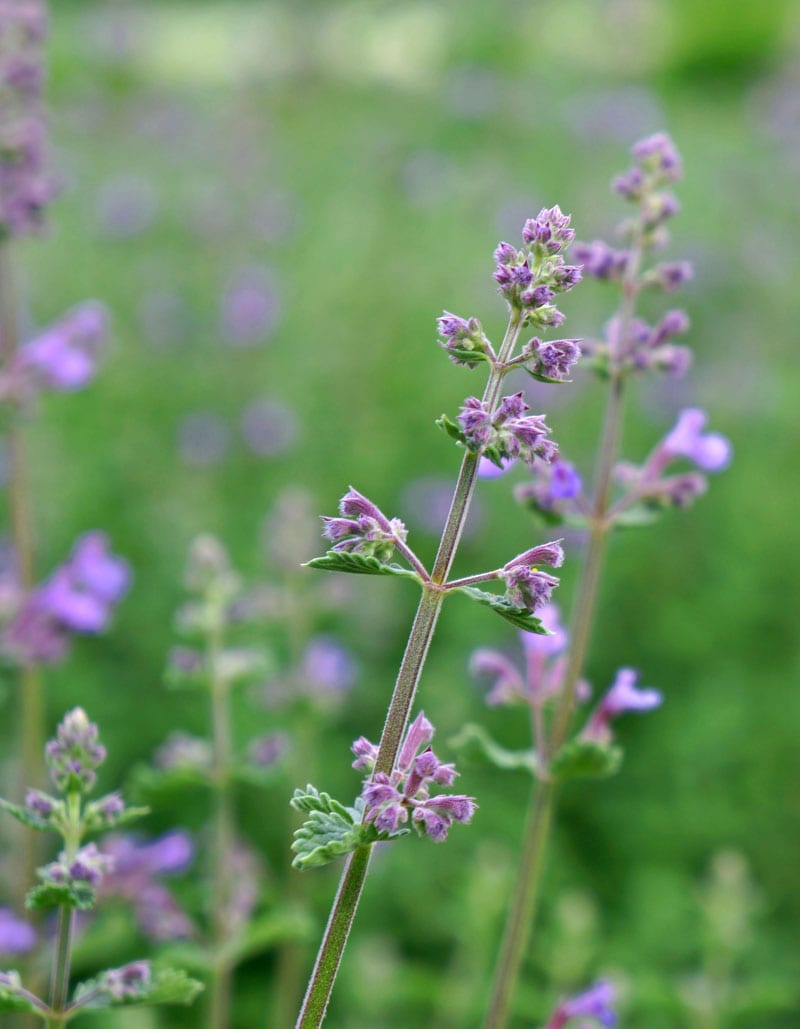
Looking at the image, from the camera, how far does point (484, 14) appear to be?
25.7 meters

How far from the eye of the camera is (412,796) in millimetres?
1964

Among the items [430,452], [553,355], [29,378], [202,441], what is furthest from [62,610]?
[430,452]

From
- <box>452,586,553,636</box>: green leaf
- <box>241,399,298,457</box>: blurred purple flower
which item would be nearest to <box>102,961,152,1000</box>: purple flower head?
<box>452,586,553,636</box>: green leaf

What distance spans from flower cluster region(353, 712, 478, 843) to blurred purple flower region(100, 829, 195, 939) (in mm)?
1655

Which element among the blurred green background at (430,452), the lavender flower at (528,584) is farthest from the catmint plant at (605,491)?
the blurred green background at (430,452)

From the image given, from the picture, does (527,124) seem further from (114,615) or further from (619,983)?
(619,983)

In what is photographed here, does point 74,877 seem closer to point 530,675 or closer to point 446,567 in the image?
point 446,567

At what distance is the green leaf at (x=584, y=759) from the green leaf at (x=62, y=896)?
1.10 metres

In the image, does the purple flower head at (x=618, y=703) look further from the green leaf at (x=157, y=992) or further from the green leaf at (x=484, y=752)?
the green leaf at (x=157, y=992)

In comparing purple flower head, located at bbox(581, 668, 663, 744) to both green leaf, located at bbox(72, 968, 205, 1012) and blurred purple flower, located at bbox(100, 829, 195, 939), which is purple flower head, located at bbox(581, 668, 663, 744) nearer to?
green leaf, located at bbox(72, 968, 205, 1012)

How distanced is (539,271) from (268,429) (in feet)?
19.3

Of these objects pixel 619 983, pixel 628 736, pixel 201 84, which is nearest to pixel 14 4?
pixel 619 983

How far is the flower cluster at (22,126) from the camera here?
3852mm

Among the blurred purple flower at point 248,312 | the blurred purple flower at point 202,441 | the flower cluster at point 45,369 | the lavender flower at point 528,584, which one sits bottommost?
the lavender flower at point 528,584
